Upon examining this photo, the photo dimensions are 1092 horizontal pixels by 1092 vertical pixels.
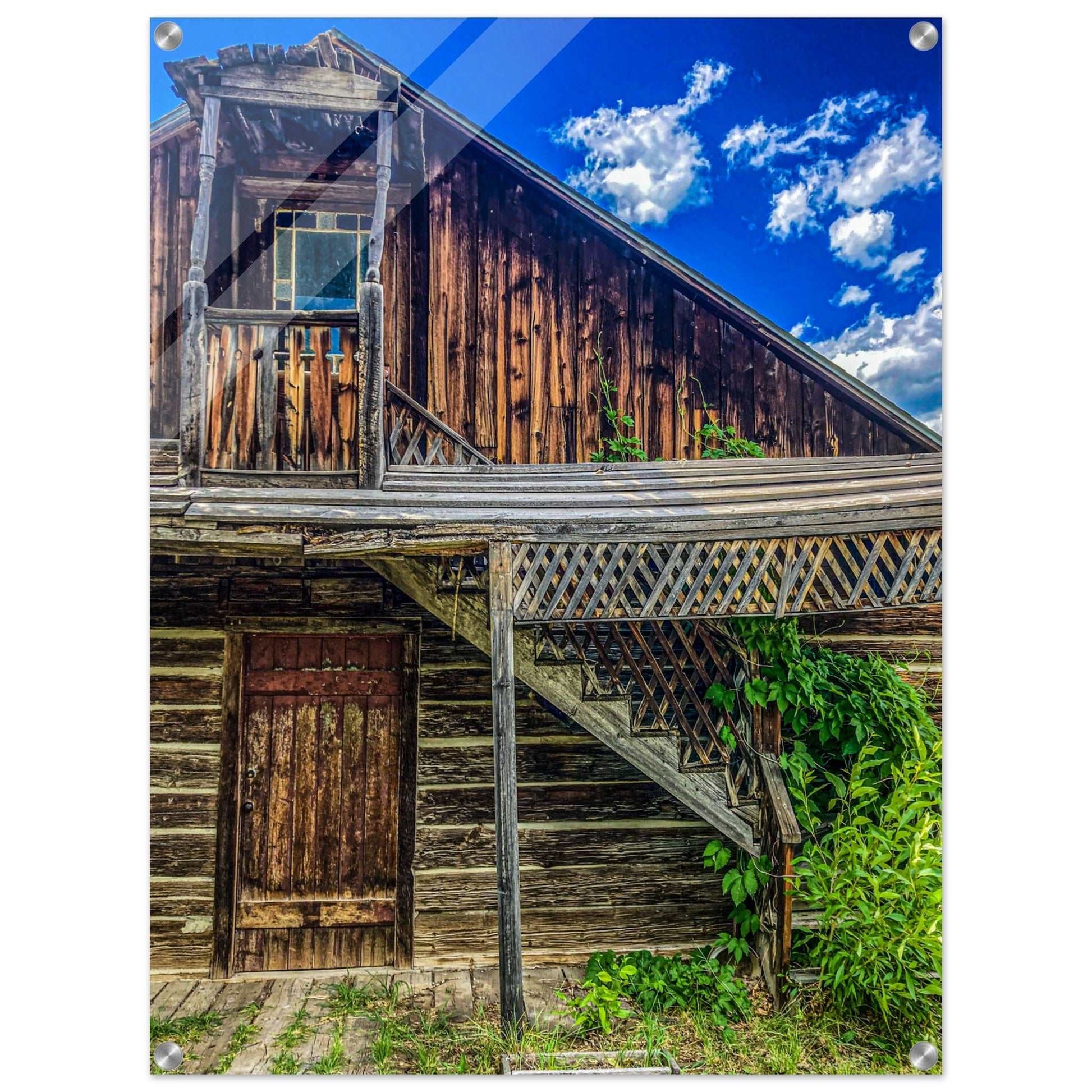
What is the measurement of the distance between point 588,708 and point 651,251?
2.56m

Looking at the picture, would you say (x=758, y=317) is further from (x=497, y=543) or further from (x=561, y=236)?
(x=497, y=543)

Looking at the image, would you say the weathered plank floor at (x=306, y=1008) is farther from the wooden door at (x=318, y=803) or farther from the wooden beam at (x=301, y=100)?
the wooden beam at (x=301, y=100)

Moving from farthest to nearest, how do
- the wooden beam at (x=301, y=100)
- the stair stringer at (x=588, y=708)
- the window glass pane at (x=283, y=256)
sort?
the window glass pane at (x=283, y=256) < the stair stringer at (x=588, y=708) < the wooden beam at (x=301, y=100)

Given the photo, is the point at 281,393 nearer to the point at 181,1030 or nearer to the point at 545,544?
the point at 545,544

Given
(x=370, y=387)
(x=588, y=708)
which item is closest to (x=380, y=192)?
(x=370, y=387)

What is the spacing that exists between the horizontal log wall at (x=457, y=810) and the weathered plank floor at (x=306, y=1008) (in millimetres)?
175

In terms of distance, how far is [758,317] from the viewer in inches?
163

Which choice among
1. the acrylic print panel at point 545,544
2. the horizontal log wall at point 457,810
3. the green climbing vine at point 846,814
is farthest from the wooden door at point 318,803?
the green climbing vine at point 846,814

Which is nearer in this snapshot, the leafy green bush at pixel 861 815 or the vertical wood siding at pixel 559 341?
the leafy green bush at pixel 861 815

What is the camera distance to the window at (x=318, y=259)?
4512 millimetres

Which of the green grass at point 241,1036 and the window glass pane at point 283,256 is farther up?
the window glass pane at point 283,256

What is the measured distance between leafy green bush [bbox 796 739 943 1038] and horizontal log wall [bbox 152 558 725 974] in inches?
36.8

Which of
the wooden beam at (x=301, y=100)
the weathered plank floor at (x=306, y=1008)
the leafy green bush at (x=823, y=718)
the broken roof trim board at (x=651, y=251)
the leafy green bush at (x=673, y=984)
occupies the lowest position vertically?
the weathered plank floor at (x=306, y=1008)
